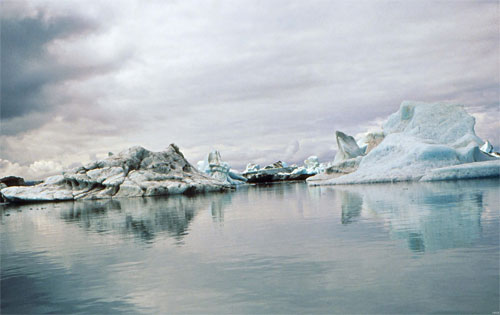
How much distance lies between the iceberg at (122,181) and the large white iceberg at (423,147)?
12175mm

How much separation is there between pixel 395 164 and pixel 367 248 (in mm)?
25424

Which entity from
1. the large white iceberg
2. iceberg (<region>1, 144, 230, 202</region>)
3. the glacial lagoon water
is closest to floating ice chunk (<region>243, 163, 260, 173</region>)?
iceberg (<region>1, 144, 230, 202</region>)

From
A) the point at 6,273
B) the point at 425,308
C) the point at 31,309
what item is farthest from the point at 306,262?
the point at 6,273

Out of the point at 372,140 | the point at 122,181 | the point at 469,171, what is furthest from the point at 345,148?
the point at 122,181

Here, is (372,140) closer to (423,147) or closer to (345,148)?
(345,148)

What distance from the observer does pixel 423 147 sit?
2888 cm

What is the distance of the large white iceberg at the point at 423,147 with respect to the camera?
28.6m

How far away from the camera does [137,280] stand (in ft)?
17.5

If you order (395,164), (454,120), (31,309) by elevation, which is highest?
(454,120)

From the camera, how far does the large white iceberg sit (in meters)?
28.6

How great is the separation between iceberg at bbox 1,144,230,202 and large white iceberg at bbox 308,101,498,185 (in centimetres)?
1217

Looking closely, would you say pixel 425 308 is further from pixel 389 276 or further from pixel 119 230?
pixel 119 230

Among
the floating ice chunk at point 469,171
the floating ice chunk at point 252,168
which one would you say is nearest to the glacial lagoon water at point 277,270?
the floating ice chunk at point 469,171

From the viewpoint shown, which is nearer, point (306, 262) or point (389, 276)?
point (389, 276)
